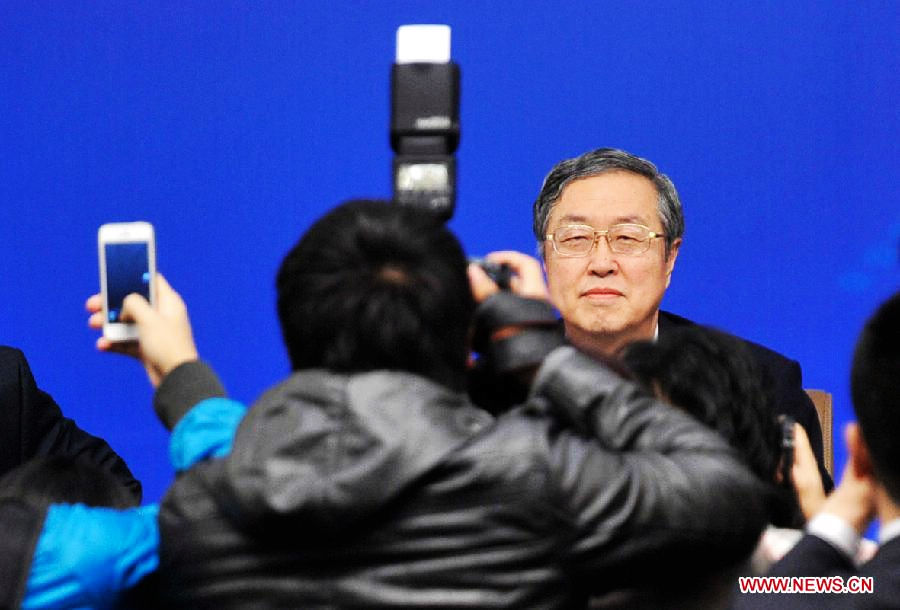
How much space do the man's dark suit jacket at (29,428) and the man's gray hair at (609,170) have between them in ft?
2.87

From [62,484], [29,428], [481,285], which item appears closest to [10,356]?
[29,428]

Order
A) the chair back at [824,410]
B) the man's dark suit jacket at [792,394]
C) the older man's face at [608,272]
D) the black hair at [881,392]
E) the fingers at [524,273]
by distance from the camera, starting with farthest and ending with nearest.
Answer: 1. the chair back at [824,410]
2. the older man's face at [608,272]
3. the man's dark suit jacket at [792,394]
4. the fingers at [524,273]
5. the black hair at [881,392]

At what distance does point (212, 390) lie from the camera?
44.9 inches

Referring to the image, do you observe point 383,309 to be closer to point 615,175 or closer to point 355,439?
A: point 355,439

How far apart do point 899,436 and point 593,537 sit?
1.00 feet

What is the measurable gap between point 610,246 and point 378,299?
4.07ft

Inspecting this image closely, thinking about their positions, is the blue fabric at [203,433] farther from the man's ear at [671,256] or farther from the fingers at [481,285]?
the man's ear at [671,256]

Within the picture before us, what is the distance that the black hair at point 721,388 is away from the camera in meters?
1.29

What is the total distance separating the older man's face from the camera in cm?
218

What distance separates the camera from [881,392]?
3.55ft

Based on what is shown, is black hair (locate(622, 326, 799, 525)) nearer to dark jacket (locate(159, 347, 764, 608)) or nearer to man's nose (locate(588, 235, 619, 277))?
dark jacket (locate(159, 347, 764, 608))

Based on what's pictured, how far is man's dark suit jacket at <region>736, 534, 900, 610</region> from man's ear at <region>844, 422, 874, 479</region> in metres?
0.07

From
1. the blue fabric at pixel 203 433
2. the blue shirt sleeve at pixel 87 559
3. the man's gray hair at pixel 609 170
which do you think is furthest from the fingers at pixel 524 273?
the man's gray hair at pixel 609 170

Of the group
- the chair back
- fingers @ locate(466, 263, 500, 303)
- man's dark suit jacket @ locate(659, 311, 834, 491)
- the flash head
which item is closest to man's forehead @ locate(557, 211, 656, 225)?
man's dark suit jacket @ locate(659, 311, 834, 491)
